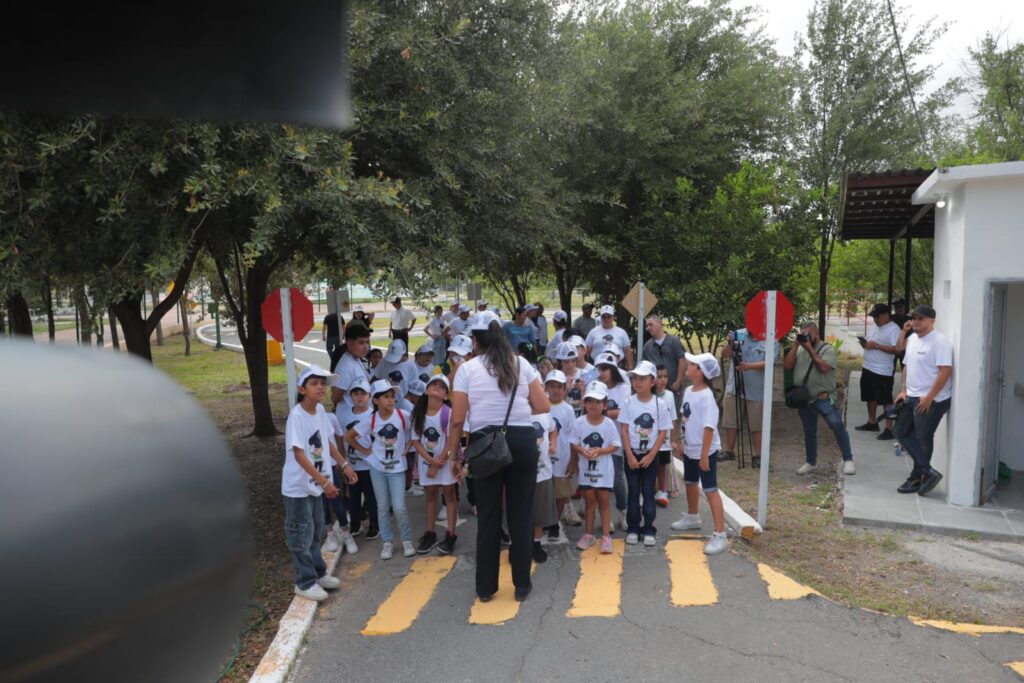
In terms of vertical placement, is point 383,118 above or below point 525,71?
below

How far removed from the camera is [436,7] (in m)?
8.02

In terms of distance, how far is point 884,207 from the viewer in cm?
1132

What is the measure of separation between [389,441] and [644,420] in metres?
2.22

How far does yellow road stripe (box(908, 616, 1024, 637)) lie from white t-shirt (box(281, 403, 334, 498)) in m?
4.35

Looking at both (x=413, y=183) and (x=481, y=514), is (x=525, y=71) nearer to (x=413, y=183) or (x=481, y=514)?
(x=413, y=183)

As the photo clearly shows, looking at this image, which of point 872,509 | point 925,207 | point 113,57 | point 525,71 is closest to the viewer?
point 113,57

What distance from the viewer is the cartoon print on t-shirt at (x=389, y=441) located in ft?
22.1

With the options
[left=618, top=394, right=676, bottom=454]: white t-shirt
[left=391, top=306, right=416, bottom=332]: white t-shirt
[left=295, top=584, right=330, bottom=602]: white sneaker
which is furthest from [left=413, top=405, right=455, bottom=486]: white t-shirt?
[left=391, top=306, right=416, bottom=332]: white t-shirt

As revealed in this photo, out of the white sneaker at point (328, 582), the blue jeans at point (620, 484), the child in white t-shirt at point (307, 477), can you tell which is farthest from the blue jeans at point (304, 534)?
the blue jeans at point (620, 484)

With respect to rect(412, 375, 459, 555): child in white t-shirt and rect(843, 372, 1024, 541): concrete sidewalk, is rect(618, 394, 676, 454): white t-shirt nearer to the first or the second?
rect(412, 375, 459, 555): child in white t-shirt

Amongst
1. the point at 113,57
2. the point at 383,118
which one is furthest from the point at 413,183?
the point at 113,57

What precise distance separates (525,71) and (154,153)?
4769mm

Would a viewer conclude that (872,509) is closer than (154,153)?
No

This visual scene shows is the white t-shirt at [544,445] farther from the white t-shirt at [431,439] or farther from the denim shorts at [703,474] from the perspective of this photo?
the denim shorts at [703,474]
